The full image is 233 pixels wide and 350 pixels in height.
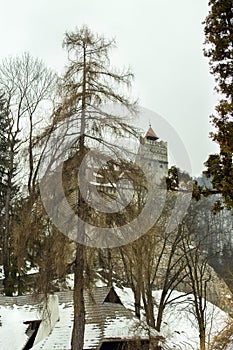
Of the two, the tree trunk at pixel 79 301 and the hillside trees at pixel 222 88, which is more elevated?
the hillside trees at pixel 222 88

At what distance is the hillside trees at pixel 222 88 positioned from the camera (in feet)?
22.6

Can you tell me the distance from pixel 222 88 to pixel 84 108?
4.06 meters

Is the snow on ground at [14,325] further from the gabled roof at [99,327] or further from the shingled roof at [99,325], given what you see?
the gabled roof at [99,327]

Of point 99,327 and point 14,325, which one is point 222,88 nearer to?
point 99,327

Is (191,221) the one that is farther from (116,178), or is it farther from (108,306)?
(116,178)

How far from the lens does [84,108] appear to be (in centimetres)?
1051

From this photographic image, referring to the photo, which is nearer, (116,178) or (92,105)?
(116,178)

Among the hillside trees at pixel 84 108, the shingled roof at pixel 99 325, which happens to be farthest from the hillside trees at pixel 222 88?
the shingled roof at pixel 99 325

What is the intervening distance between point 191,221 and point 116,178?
10.5 m

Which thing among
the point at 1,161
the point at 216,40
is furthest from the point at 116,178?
the point at 1,161

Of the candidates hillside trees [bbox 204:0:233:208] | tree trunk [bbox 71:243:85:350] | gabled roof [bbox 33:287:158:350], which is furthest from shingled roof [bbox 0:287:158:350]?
hillside trees [bbox 204:0:233:208]

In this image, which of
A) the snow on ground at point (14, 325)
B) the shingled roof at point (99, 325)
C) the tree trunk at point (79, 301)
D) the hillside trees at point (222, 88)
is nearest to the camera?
the hillside trees at point (222, 88)

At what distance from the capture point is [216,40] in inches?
300

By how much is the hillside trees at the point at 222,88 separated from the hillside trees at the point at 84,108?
10.8ft
